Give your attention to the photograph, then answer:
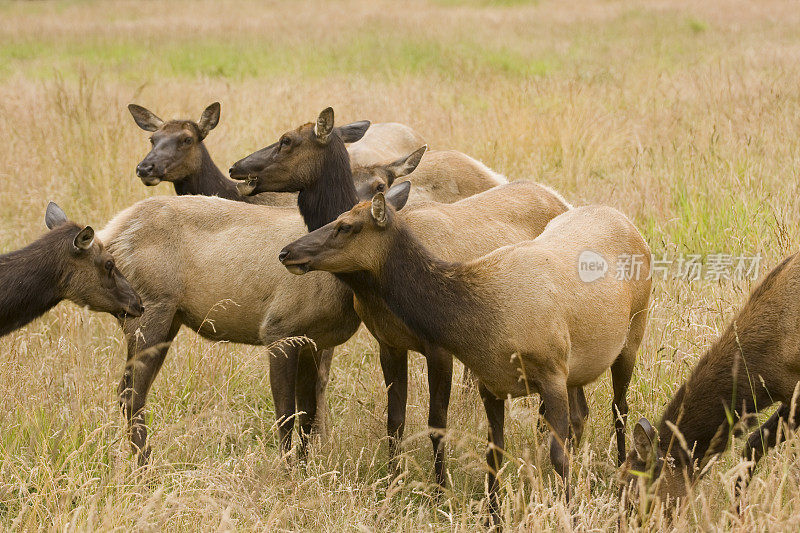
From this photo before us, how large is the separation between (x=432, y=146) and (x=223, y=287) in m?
5.60

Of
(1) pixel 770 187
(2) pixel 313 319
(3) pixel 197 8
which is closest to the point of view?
(2) pixel 313 319

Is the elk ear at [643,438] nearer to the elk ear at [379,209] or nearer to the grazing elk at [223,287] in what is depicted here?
the elk ear at [379,209]

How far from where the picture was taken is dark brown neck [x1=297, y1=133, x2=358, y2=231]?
231 inches

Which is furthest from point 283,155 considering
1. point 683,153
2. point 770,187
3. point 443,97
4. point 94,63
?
point 94,63

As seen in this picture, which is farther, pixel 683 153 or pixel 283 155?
pixel 683 153

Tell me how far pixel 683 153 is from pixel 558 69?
25.1ft

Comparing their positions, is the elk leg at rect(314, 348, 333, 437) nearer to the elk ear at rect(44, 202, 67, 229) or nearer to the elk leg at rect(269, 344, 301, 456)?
the elk leg at rect(269, 344, 301, 456)

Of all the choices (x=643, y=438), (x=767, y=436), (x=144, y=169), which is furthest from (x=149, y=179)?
(x=767, y=436)

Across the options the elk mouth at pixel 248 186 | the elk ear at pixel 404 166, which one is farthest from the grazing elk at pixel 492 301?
the elk ear at pixel 404 166

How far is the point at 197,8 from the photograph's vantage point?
33594mm

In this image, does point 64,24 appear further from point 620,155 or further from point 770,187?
point 770,187

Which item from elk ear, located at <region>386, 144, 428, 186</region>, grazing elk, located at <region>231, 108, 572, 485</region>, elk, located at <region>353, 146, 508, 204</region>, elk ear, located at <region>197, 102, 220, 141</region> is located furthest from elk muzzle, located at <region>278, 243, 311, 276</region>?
elk ear, located at <region>197, 102, 220, 141</region>

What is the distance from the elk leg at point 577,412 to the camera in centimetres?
537

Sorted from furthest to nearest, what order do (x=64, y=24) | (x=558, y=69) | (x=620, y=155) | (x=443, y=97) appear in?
(x=64, y=24)
(x=558, y=69)
(x=443, y=97)
(x=620, y=155)
